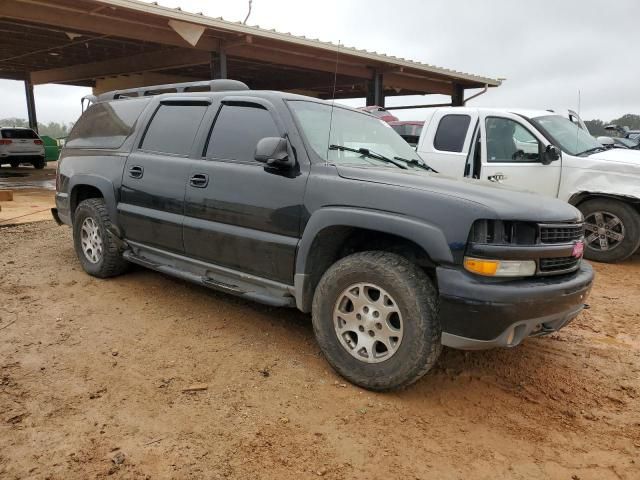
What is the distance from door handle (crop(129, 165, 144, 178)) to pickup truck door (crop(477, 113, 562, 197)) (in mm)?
4162

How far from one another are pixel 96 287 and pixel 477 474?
3.81 meters

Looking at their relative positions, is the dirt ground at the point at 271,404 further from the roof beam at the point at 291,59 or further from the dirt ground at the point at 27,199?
the roof beam at the point at 291,59

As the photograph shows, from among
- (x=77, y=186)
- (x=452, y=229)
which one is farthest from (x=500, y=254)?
(x=77, y=186)

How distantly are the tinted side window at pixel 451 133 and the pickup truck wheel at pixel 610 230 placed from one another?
1727 mm

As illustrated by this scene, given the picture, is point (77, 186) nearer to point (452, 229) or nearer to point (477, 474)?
point (452, 229)

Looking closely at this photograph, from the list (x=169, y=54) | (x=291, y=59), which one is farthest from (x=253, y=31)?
(x=169, y=54)

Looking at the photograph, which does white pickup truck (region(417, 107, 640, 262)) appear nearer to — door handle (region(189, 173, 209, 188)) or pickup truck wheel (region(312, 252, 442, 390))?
door handle (region(189, 173, 209, 188))

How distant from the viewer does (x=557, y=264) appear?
114 inches

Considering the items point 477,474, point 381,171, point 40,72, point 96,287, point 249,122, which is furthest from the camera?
point 40,72

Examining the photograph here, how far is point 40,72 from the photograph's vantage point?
2089 centimetres

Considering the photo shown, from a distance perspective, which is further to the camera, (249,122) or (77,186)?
(77,186)

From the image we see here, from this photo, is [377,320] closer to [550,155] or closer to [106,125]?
[106,125]

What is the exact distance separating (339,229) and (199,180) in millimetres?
1314

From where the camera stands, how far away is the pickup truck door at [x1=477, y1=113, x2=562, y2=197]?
623cm
